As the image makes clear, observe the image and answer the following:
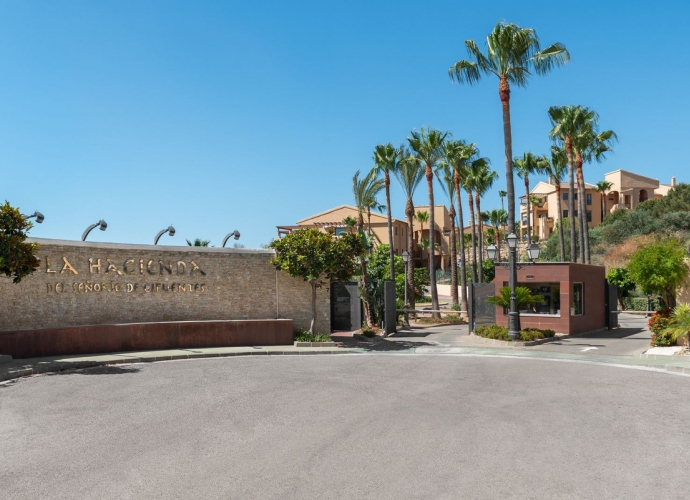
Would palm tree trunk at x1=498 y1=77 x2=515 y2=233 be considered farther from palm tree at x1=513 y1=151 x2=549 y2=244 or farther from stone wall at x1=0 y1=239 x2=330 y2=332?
palm tree at x1=513 y1=151 x2=549 y2=244

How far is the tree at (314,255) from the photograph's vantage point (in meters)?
23.5

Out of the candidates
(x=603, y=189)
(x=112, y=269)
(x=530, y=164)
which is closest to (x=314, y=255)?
(x=112, y=269)

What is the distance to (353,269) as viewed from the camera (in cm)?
2423

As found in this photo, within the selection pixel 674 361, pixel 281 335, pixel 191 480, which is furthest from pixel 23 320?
pixel 674 361

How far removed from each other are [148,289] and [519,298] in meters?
15.0

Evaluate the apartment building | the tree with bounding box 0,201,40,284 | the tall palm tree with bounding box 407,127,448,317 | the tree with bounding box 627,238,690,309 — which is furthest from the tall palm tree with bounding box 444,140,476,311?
the apartment building

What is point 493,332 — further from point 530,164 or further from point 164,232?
point 530,164

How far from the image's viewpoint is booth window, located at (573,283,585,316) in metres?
28.8

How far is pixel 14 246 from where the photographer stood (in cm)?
1752

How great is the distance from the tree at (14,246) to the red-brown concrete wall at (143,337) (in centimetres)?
238

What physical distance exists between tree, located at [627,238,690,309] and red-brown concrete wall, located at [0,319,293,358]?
512 inches

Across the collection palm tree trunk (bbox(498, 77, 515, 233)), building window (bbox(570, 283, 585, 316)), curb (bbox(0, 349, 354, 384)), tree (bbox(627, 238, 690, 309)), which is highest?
palm tree trunk (bbox(498, 77, 515, 233))

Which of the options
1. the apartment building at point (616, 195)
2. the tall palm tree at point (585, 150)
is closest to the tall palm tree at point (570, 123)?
the tall palm tree at point (585, 150)

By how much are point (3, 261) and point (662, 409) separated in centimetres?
1639
